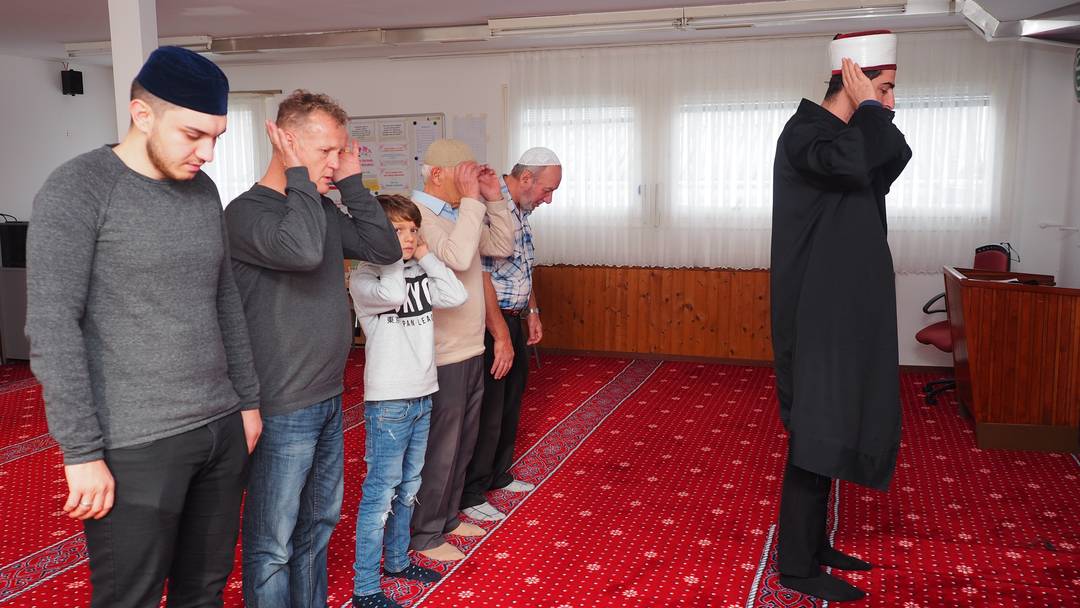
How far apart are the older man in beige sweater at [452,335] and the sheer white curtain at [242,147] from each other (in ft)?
18.4

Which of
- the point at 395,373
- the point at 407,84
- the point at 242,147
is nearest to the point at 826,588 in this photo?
the point at 395,373

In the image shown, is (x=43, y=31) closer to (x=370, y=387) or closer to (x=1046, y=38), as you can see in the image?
(x=370, y=387)

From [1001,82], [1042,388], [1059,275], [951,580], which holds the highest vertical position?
[1001,82]

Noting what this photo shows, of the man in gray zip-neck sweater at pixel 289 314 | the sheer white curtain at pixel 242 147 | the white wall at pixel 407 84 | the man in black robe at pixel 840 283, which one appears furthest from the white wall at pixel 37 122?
the man in black robe at pixel 840 283

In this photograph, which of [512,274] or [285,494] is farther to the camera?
[512,274]

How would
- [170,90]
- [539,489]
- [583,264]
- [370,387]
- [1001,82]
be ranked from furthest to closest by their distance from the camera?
[583,264]
[1001,82]
[539,489]
[370,387]
[170,90]

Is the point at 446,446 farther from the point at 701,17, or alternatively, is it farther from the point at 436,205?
the point at 701,17

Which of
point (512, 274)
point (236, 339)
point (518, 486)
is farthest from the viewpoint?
point (518, 486)

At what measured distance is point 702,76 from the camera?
7059 mm

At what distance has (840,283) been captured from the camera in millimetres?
2721

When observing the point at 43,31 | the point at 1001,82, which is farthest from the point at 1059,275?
the point at 43,31

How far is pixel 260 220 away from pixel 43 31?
602 cm

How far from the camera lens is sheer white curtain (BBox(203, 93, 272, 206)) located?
8.27 m

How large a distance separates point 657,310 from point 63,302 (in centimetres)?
611
